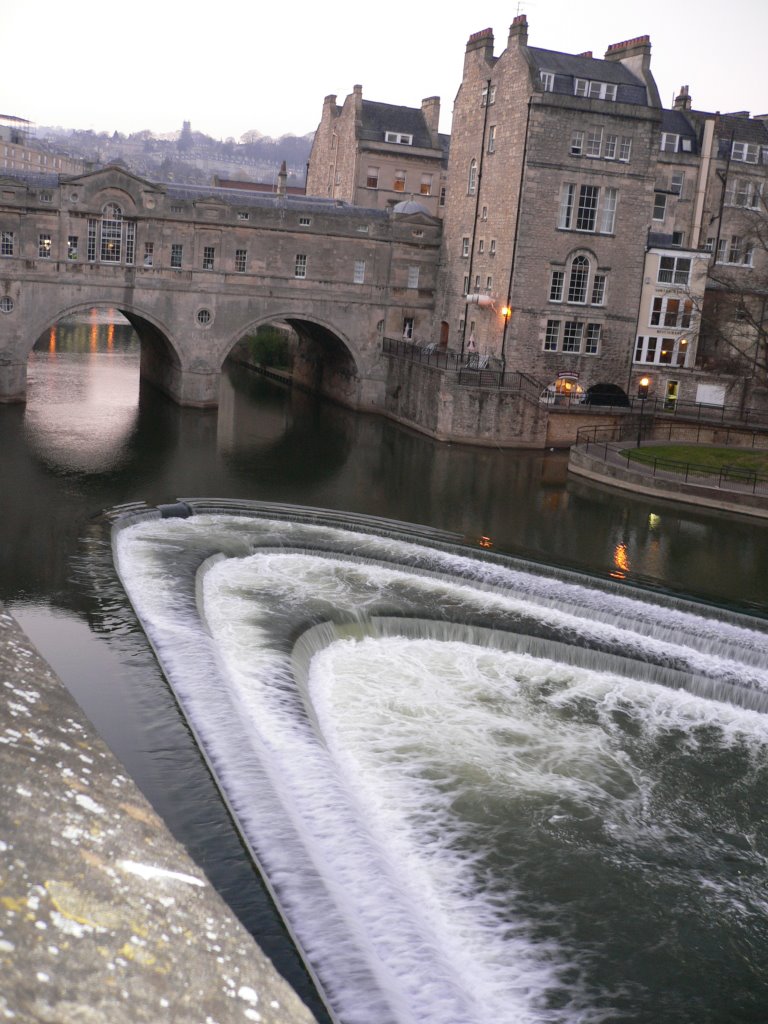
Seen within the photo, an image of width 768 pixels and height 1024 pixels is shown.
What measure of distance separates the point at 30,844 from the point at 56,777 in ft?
3.83

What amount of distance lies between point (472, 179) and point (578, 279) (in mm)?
7569

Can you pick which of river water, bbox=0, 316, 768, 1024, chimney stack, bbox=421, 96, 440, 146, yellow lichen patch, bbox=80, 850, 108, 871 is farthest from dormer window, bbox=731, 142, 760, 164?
yellow lichen patch, bbox=80, 850, 108, 871

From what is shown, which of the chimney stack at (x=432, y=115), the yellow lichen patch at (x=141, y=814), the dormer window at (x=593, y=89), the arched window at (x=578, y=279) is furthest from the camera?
the chimney stack at (x=432, y=115)

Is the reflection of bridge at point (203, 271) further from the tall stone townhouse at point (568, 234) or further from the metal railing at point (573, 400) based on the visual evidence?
the metal railing at point (573, 400)

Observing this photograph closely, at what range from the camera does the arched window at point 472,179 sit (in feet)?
165

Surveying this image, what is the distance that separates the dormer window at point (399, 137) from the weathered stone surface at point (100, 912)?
61399 mm

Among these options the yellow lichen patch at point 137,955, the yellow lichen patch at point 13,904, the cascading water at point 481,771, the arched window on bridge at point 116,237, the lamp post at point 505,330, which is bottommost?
the cascading water at point 481,771

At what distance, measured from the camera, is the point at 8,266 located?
44.5m

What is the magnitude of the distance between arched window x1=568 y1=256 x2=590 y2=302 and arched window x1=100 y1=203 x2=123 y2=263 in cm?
2023

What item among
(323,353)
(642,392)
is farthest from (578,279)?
(323,353)

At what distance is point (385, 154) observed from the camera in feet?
215

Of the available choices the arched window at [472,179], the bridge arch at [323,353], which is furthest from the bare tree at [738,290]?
the bridge arch at [323,353]

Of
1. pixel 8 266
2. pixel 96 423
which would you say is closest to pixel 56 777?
pixel 96 423

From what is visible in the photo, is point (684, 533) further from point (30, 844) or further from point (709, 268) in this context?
point (30, 844)
